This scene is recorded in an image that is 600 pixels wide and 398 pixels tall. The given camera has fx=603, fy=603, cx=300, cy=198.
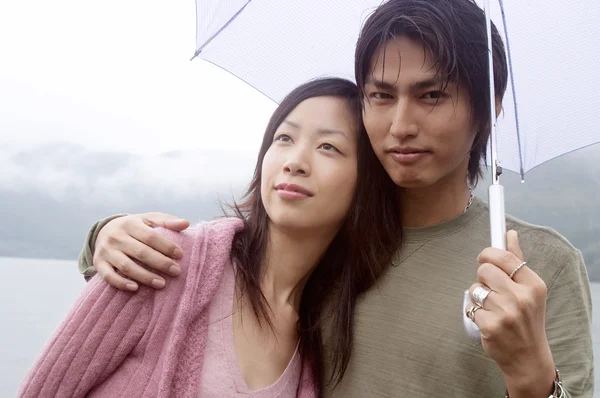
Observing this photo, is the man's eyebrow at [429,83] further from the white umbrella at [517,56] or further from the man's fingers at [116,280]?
the man's fingers at [116,280]

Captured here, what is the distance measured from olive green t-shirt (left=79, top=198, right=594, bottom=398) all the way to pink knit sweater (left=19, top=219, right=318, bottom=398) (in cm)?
28

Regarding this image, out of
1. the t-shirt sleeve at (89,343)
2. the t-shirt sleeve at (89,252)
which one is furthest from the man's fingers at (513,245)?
the t-shirt sleeve at (89,252)

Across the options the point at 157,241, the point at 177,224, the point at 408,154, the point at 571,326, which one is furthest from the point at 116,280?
the point at 571,326

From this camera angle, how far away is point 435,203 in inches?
83.2

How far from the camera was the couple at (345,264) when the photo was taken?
1803 mm

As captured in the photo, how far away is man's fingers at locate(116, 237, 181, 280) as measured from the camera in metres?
1.85

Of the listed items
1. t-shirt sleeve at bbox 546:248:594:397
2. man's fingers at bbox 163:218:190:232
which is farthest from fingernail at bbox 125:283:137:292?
t-shirt sleeve at bbox 546:248:594:397

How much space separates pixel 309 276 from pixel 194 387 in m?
0.69

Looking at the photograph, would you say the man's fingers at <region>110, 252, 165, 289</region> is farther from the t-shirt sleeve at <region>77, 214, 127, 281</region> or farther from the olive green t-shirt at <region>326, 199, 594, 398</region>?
the olive green t-shirt at <region>326, 199, 594, 398</region>

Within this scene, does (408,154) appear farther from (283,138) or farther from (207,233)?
(207,233)

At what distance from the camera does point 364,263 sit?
2146mm

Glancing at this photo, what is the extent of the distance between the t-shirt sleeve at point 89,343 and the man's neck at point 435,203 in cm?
98

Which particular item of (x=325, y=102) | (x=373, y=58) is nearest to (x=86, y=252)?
(x=325, y=102)

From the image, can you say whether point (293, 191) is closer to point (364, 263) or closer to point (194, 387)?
point (364, 263)
